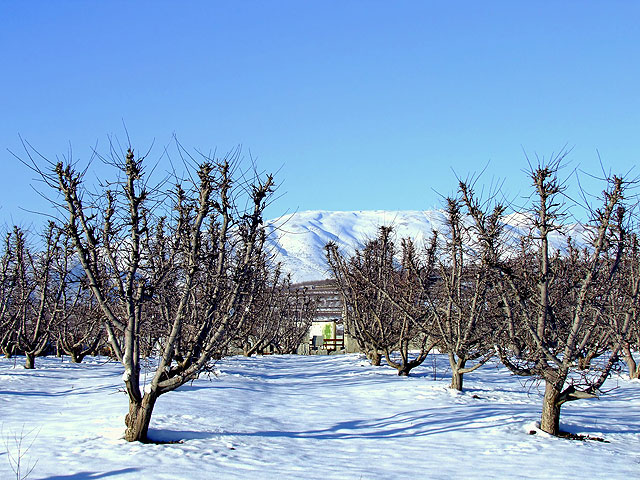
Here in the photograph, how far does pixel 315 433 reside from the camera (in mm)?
10656

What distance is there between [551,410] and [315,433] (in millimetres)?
4016

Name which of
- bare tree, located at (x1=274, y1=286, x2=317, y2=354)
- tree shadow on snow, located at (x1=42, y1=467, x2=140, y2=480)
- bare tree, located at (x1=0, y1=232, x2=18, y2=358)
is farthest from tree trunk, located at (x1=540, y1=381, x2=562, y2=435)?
bare tree, located at (x1=274, y1=286, x2=317, y2=354)

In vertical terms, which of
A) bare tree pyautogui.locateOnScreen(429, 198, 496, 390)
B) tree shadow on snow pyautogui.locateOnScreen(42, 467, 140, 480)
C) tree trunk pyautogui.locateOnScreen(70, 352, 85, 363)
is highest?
bare tree pyautogui.locateOnScreen(429, 198, 496, 390)

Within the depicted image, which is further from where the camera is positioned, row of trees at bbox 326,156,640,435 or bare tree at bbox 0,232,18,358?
bare tree at bbox 0,232,18,358

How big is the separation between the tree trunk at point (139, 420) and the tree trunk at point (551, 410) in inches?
254

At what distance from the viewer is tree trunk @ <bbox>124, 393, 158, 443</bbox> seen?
8820 millimetres

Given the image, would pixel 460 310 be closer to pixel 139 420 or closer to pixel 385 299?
pixel 385 299

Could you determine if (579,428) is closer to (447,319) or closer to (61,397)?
(447,319)

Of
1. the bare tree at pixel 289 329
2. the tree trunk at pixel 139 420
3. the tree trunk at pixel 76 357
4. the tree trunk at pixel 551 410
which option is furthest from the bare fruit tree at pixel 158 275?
the bare tree at pixel 289 329

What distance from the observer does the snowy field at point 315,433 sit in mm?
7902

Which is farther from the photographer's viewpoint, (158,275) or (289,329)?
(289,329)

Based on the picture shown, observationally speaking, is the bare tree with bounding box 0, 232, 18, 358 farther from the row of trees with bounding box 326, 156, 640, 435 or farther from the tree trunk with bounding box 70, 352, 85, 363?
the row of trees with bounding box 326, 156, 640, 435

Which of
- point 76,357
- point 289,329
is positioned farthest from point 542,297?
point 289,329

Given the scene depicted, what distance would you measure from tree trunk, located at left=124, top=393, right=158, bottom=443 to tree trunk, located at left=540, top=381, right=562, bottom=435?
6.45 m
